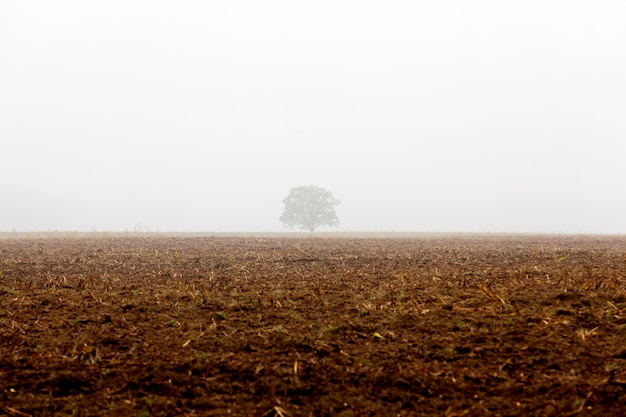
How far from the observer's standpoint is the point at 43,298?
9516 mm

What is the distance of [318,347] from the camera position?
254 inches

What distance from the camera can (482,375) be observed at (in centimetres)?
554

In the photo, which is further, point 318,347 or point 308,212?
point 308,212

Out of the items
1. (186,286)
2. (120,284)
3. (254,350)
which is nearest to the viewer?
(254,350)

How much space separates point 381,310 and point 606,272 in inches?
259

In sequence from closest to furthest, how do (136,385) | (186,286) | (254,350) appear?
(136,385), (254,350), (186,286)

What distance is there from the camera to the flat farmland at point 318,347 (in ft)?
16.5

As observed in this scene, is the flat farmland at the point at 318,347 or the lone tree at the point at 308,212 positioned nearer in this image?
the flat farmland at the point at 318,347

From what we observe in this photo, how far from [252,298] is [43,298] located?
3.80 meters

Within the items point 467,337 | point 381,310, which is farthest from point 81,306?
point 467,337

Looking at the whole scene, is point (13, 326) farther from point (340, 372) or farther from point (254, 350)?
point (340, 372)

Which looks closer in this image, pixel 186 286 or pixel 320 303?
pixel 320 303

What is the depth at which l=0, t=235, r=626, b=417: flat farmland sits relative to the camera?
5.04 meters

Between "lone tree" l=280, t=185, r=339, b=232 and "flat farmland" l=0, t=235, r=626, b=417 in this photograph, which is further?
"lone tree" l=280, t=185, r=339, b=232
